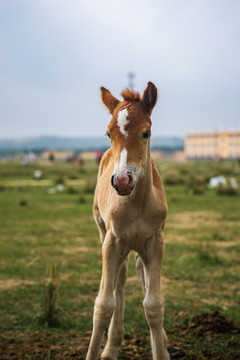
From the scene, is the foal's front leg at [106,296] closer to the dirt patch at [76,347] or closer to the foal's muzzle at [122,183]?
the dirt patch at [76,347]

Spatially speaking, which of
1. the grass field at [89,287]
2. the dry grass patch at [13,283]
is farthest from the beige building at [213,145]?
the dry grass patch at [13,283]

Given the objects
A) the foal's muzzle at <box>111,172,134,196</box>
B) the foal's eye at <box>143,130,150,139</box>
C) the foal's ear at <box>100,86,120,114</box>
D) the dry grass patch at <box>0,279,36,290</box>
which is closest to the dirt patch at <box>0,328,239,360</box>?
the dry grass patch at <box>0,279,36,290</box>

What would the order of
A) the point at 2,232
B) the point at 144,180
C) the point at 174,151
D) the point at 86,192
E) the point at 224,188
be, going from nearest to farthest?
the point at 144,180, the point at 2,232, the point at 224,188, the point at 86,192, the point at 174,151

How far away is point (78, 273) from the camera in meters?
8.36

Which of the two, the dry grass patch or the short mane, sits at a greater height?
the short mane

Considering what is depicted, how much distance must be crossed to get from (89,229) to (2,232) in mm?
2694

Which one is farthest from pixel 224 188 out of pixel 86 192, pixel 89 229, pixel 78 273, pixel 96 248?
pixel 78 273

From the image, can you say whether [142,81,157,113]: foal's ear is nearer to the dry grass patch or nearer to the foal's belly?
the foal's belly

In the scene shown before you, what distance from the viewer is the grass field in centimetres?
511

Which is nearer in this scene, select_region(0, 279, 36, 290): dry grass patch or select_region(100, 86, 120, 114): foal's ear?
select_region(100, 86, 120, 114): foal's ear

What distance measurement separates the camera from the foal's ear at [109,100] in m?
4.02

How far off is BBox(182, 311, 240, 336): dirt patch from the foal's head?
Answer: 2.76 metres

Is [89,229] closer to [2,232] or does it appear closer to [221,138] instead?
[2,232]

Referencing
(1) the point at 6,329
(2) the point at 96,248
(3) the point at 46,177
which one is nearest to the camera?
(1) the point at 6,329
